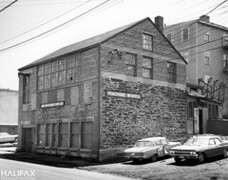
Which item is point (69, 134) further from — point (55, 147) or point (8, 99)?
point (8, 99)

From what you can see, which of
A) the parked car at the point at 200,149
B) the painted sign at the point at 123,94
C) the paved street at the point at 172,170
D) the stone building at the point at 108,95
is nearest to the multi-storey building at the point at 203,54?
the stone building at the point at 108,95

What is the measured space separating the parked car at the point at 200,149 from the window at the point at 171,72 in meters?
9.46

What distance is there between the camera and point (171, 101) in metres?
29.0

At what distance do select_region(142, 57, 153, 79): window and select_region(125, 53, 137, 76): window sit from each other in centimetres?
103

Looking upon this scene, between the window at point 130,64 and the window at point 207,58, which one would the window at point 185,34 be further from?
the window at point 130,64

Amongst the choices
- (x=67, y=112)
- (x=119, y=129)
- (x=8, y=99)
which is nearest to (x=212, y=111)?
(x=119, y=129)

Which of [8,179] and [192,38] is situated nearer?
[8,179]

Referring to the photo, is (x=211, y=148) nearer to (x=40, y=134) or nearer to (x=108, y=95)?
(x=108, y=95)

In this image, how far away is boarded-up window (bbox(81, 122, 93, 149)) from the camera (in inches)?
978

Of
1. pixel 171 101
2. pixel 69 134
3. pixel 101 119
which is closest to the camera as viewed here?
pixel 101 119

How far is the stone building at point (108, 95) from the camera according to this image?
2462cm

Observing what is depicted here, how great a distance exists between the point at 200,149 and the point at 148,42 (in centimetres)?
1165

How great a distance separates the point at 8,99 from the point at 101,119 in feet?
121

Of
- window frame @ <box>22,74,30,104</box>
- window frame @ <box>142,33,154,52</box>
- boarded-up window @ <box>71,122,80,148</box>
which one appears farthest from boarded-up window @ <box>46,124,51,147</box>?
window frame @ <box>142,33,154,52</box>
